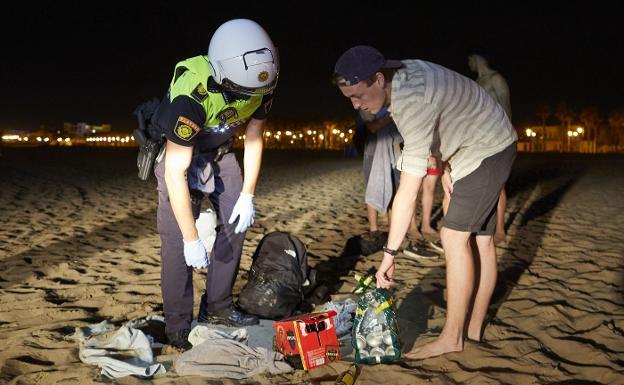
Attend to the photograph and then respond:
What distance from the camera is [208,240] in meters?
3.40

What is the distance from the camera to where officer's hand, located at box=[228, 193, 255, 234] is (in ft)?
10.9

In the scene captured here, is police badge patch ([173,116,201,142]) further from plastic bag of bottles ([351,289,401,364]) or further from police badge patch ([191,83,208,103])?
plastic bag of bottles ([351,289,401,364])

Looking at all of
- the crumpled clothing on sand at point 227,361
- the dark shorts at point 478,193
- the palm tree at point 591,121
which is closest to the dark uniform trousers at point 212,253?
the crumpled clothing on sand at point 227,361

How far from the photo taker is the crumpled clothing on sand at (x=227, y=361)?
267 centimetres

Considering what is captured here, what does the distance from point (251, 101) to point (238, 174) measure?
28.0 inches

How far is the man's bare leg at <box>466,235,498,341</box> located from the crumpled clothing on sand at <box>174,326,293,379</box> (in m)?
1.34

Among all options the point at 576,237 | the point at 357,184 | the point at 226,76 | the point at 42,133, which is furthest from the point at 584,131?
the point at 42,133

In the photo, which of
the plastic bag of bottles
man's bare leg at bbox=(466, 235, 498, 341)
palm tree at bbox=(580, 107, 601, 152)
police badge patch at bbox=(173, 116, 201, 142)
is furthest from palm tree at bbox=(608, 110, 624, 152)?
police badge patch at bbox=(173, 116, 201, 142)

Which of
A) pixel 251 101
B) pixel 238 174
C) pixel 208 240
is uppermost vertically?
pixel 251 101

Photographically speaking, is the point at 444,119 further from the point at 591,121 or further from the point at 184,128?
the point at 591,121

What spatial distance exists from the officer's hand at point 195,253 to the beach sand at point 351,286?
71 centimetres

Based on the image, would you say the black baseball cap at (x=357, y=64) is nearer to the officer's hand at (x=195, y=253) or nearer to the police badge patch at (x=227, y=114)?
the police badge patch at (x=227, y=114)

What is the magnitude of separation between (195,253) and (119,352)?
29.9 inches

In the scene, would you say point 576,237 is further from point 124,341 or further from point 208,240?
point 124,341
